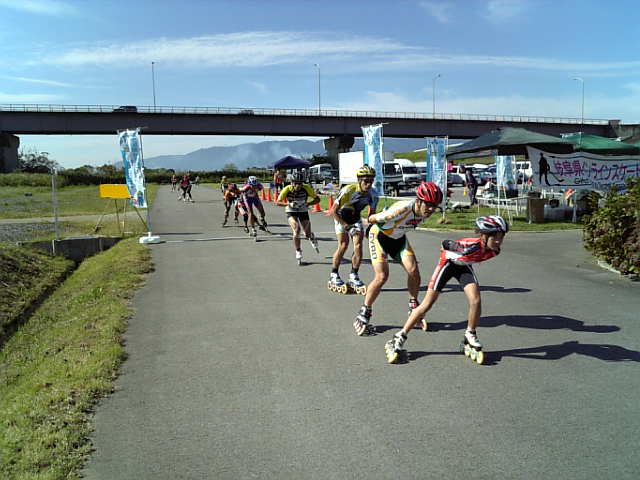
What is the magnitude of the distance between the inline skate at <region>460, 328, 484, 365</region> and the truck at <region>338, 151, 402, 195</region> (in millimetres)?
30426

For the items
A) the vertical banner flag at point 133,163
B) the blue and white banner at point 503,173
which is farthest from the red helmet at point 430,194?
the blue and white banner at point 503,173

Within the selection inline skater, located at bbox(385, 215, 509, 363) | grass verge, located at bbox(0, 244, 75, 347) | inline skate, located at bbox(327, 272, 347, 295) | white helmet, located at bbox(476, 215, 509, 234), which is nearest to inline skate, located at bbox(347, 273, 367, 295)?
inline skate, located at bbox(327, 272, 347, 295)

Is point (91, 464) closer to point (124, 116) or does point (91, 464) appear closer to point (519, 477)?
point (519, 477)

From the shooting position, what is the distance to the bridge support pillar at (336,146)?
7572cm

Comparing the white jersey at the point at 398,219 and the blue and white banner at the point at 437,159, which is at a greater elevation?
the blue and white banner at the point at 437,159

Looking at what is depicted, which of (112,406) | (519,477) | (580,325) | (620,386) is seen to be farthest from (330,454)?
(580,325)

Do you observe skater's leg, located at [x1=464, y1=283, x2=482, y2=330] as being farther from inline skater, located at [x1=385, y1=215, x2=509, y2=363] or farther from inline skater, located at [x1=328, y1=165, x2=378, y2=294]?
inline skater, located at [x1=328, y1=165, x2=378, y2=294]

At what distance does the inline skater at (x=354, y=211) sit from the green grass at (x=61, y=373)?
11.1 feet

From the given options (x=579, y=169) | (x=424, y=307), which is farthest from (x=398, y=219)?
(x=579, y=169)

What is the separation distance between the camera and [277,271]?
10.9 meters

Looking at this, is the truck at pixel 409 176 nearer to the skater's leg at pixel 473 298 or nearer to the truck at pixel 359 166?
the truck at pixel 359 166

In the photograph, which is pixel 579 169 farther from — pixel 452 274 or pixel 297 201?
pixel 452 274

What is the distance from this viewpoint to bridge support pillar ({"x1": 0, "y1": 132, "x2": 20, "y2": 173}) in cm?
6312

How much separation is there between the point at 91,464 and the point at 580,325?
225 inches
